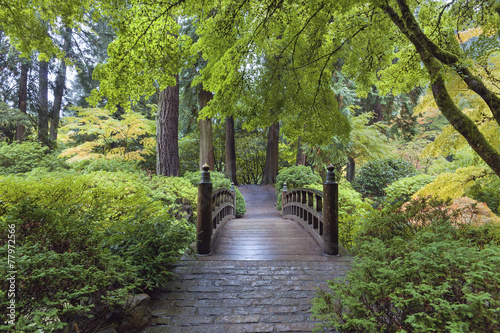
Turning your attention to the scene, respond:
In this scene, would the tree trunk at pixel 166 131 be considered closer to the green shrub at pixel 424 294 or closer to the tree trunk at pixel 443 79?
the tree trunk at pixel 443 79

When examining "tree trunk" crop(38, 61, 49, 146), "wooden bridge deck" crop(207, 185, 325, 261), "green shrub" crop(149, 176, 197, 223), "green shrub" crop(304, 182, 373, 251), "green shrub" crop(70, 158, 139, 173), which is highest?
"tree trunk" crop(38, 61, 49, 146)

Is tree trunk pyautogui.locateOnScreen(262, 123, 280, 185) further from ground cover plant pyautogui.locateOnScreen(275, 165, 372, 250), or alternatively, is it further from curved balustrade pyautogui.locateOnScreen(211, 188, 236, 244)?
curved balustrade pyautogui.locateOnScreen(211, 188, 236, 244)

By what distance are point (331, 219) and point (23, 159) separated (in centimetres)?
1106

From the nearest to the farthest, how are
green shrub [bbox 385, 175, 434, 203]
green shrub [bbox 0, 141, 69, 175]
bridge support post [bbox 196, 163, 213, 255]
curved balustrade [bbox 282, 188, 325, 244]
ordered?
bridge support post [bbox 196, 163, 213, 255] < curved balustrade [bbox 282, 188, 325, 244] < green shrub [bbox 385, 175, 434, 203] < green shrub [bbox 0, 141, 69, 175]

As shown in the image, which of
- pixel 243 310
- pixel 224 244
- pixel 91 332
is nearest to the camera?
pixel 91 332

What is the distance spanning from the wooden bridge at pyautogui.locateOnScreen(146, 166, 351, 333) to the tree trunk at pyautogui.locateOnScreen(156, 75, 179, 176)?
10.7 feet

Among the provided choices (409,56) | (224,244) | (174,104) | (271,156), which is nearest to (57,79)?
(174,104)

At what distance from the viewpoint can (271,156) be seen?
16031mm

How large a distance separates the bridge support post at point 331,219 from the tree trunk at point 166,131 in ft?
16.9

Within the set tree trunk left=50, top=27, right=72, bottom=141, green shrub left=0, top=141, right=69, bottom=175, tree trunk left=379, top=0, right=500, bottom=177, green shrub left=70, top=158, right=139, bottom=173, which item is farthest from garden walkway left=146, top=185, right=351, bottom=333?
tree trunk left=50, top=27, right=72, bottom=141

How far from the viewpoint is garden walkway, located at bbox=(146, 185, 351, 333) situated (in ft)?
7.72

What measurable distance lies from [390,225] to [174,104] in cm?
677

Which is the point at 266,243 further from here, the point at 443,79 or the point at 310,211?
the point at 443,79

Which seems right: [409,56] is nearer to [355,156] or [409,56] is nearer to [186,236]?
[186,236]
